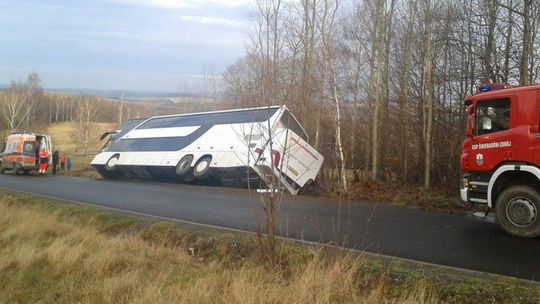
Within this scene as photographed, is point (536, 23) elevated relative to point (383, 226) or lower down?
elevated

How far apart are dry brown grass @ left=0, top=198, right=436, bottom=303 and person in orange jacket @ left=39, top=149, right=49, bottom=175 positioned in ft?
75.7

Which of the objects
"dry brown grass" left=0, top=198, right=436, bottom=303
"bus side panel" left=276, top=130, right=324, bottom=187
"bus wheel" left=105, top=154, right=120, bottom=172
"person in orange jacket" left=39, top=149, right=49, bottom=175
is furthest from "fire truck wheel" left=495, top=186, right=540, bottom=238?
"person in orange jacket" left=39, top=149, right=49, bottom=175

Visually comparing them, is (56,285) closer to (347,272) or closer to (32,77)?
(347,272)

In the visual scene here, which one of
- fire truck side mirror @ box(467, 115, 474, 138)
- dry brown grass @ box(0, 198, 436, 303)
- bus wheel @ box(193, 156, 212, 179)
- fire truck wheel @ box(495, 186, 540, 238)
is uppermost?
fire truck side mirror @ box(467, 115, 474, 138)

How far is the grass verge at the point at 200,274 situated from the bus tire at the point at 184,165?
1108cm

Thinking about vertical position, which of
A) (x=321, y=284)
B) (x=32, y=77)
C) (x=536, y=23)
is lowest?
(x=321, y=284)

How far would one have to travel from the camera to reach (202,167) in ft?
66.2

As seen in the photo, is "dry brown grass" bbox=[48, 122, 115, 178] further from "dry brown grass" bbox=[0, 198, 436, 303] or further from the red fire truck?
the red fire truck

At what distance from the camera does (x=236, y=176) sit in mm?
19078

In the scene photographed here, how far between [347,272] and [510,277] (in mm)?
2145

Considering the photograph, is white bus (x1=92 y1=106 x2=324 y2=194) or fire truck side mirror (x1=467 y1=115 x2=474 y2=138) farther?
white bus (x1=92 y1=106 x2=324 y2=194)

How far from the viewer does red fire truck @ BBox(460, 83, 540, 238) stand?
9125 mm

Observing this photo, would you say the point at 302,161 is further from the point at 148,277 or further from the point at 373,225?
the point at 148,277

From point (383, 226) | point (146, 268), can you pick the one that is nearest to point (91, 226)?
point (146, 268)
